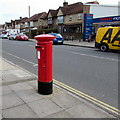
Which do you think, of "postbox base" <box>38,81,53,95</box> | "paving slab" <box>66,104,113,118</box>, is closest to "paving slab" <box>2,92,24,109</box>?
"postbox base" <box>38,81,53,95</box>

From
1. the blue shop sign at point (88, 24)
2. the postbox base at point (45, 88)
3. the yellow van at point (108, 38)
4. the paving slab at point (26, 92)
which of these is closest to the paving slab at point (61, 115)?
the paving slab at point (26, 92)

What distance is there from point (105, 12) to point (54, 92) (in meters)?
27.6

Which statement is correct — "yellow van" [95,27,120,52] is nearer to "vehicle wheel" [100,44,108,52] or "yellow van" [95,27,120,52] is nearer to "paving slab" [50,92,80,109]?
"vehicle wheel" [100,44,108,52]

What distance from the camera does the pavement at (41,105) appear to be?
2.96 meters

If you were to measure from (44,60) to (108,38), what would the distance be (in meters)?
10.1

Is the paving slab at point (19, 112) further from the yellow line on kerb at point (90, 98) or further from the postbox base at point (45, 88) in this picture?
the yellow line on kerb at point (90, 98)

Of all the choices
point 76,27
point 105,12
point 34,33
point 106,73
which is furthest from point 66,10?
point 106,73

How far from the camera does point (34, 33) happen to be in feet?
123

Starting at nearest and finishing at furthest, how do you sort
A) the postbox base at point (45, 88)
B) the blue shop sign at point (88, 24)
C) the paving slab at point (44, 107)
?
the paving slab at point (44, 107)
the postbox base at point (45, 88)
the blue shop sign at point (88, 24)

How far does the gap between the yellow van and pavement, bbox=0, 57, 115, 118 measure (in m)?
9.40

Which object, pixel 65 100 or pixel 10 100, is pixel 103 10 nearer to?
pixel 65 100

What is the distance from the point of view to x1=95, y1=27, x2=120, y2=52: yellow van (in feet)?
39.5

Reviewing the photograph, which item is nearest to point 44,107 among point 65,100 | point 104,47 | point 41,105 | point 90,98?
point 41,105

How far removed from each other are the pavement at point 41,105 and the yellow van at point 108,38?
9.40 m
